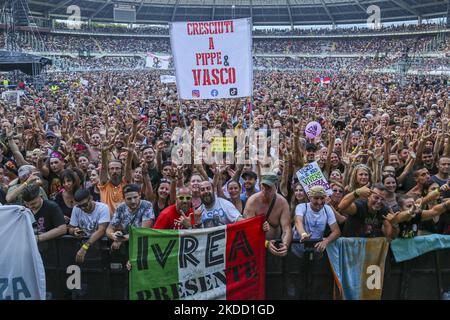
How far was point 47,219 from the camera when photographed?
4.18 m

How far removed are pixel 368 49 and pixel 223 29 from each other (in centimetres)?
5519

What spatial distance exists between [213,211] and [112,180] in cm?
166

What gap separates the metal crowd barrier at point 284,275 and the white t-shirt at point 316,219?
0.29 meters

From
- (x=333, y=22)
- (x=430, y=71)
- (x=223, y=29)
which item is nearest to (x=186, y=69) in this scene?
(x=223, y=29)

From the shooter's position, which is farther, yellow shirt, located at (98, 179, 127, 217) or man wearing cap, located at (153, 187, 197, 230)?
yellow shirt, located at (98, 179, 127, 217)

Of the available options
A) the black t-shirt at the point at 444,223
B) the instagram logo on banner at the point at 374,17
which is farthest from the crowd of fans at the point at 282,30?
the black t-shirt at the point at 444,223

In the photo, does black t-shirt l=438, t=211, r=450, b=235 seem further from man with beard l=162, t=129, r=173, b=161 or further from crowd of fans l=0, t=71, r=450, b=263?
man with beard l=162, t=129, r=173, b=161

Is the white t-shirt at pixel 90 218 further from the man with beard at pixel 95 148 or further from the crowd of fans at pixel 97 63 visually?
the crowd of fans at pixel 97 63

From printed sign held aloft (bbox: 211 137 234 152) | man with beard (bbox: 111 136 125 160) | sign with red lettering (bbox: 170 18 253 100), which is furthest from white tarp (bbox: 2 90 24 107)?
printed sign held aloft (bbox: 211 137 234 152)

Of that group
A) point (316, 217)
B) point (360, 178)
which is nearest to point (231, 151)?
point (360, 178)

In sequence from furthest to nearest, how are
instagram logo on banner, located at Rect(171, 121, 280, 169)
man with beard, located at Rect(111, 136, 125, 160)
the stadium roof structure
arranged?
1. the stadium roof structure
2. man with beard, located at Rect(111, 136, 125, 160)
3. instagram logo on banner, located at Rect(171, 121, 280, 169)

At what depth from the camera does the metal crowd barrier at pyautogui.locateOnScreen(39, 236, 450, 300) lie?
4066mm

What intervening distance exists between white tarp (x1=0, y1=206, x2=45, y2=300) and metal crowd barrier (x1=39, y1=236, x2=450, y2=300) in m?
0.21
